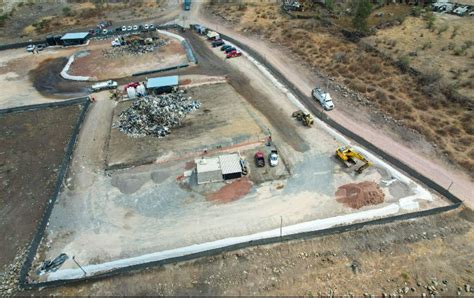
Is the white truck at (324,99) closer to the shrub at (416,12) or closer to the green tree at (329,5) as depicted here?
the green tree at (329,5)

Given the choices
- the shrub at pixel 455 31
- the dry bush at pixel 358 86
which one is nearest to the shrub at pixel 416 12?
the shrub at pixel 455 31

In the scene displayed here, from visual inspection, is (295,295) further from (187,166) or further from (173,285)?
(187,166)

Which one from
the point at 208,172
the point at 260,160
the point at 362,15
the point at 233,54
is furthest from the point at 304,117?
the point at 362,15

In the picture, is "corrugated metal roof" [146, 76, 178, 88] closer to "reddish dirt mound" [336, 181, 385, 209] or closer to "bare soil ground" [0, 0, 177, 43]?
"reddish dirt mound" [336, 181, 385, 209]

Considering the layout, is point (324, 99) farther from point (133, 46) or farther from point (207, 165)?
point (133, 46)

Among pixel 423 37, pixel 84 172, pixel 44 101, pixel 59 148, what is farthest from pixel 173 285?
pixel 423 37

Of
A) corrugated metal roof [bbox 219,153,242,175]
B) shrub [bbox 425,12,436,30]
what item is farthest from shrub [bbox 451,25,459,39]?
corrugated metal roof [bbox 219,153,242,175]
